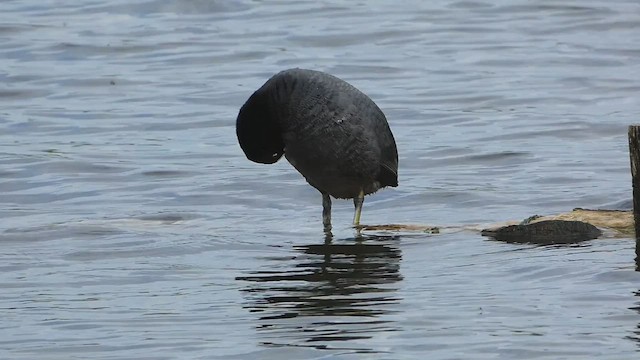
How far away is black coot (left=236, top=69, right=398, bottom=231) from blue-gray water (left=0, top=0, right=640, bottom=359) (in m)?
0.47

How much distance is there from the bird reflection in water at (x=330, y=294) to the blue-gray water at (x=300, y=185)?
0.02 m

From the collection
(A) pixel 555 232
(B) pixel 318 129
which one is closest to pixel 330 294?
(A) pixel 555 232

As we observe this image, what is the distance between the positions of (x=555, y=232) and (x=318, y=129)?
1.73 meters

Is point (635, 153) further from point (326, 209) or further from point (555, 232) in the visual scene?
point (326, 209)

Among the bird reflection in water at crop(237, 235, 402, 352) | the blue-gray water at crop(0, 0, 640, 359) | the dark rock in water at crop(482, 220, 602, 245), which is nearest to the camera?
the bird reflection in water at crop(237, 235, 402, 352)

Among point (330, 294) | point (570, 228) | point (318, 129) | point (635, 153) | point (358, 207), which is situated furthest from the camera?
point (358, 207)

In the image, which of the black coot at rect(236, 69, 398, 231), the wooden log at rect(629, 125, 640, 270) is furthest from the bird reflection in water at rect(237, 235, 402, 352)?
the wooden log at rect(629, 125, 640, 270)

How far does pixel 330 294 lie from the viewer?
8016mm

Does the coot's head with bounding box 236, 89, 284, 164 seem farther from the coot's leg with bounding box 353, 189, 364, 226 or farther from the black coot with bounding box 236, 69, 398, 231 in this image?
the coot's leg with bounding box 353, 189, 364, 226

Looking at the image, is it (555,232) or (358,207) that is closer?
(555,232)

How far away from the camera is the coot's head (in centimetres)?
1005

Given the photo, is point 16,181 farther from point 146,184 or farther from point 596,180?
point 596,180

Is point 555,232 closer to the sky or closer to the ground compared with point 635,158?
closer to the ground

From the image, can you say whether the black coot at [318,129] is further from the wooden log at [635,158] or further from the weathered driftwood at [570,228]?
the wooden log at [635,158]
